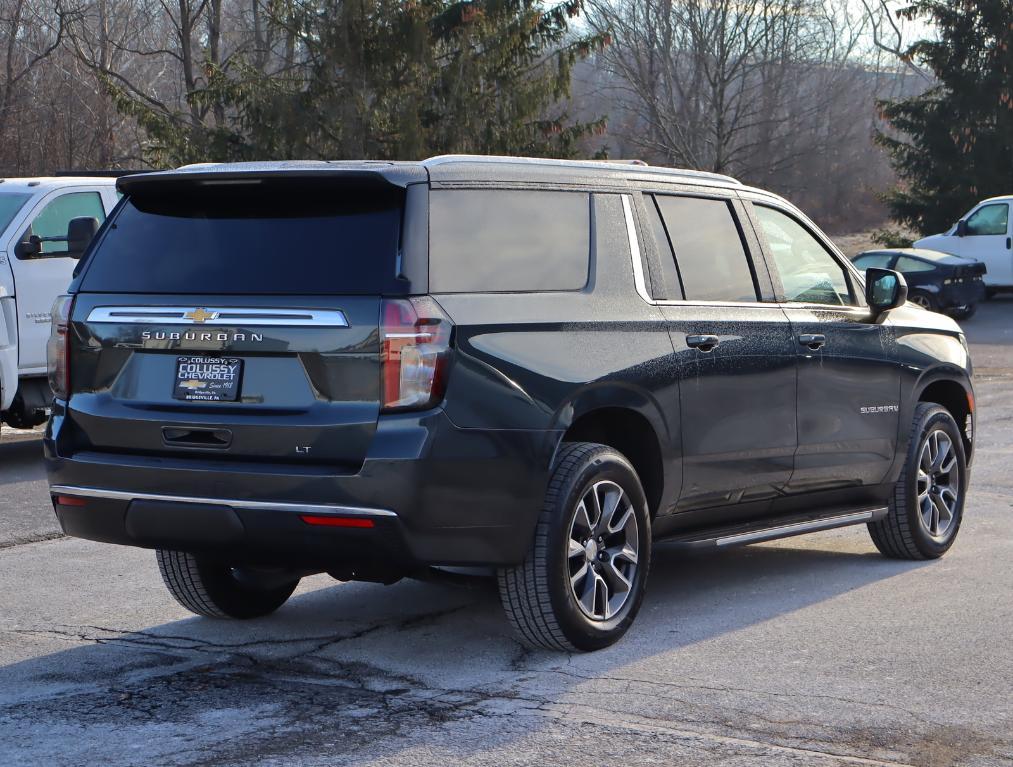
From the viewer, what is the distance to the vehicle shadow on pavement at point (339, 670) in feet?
15.1

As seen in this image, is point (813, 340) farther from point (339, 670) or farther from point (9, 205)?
point (9, 205)

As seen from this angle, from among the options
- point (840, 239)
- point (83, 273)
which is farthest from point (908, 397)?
point (840, 239)

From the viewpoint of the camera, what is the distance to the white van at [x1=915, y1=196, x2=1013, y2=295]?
3002 cm

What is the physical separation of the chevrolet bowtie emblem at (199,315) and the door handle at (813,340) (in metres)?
2.79

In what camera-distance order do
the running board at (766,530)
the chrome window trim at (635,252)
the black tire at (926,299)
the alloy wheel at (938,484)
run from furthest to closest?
the black tire at (926,299), the alloy wheel at (938,484), the running board at (766,530), the chrome window trim at (635,252)

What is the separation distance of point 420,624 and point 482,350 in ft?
5.10

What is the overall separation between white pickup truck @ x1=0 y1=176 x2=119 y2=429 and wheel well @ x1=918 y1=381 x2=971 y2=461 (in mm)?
6406

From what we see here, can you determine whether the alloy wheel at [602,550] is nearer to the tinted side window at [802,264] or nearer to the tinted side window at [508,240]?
the tinted side window at [508,240]

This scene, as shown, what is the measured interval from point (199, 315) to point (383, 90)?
23.0 m

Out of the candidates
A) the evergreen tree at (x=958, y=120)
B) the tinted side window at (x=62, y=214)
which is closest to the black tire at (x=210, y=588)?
the tinted side window at (x=62, y=214)

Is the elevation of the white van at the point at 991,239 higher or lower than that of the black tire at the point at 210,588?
higher

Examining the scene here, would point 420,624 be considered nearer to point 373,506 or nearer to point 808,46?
point 373,506

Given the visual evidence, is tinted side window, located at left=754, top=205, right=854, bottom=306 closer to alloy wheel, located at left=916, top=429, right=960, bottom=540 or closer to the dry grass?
alloy wheel, located at left=916, top=429, right=960, bottom=540

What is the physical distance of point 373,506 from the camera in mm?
Answer: 4992
